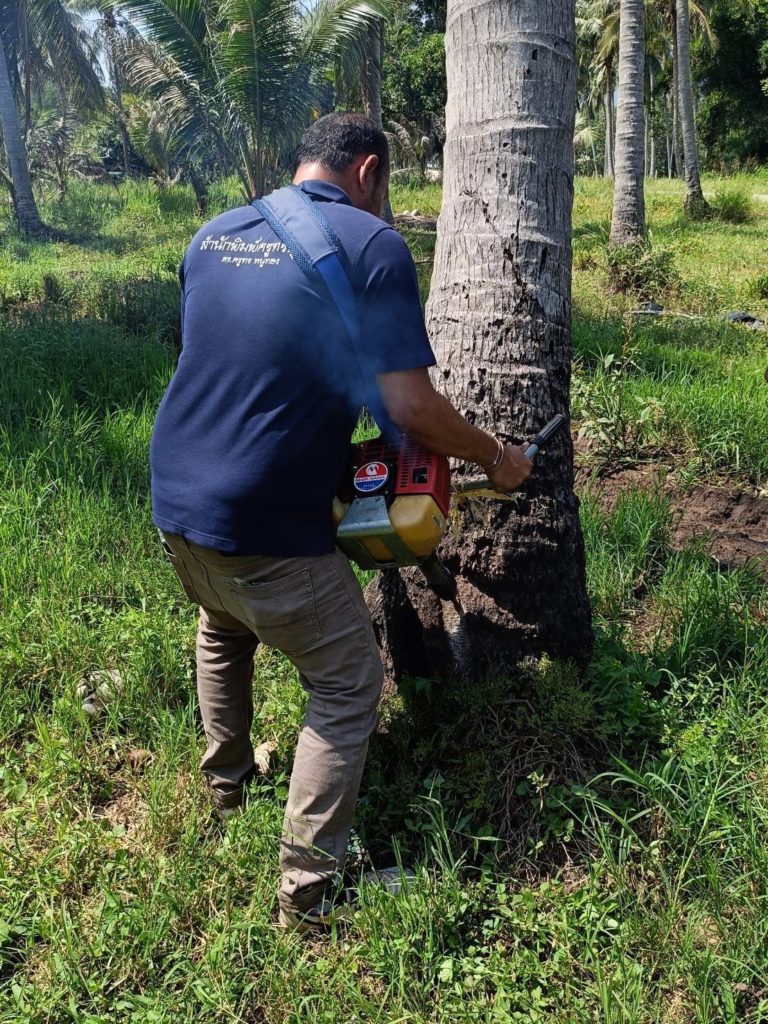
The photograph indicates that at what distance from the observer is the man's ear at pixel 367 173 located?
2.33 meters

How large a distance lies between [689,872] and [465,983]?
701 millimetres

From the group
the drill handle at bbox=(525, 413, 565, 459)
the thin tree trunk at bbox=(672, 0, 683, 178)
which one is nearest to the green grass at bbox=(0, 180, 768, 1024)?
the drill handle at bbox=(525, 413, 565, 459)

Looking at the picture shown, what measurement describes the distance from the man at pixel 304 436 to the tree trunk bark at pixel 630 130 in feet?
30.3

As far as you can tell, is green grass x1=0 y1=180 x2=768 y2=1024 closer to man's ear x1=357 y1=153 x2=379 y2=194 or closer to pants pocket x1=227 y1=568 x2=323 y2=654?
pants pocket x1=227 y1=568 x2=323 y2=654

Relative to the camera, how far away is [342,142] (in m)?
2.31

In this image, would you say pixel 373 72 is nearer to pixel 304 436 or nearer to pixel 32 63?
pixel 304 436

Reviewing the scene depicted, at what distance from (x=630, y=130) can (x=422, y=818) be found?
1040cm

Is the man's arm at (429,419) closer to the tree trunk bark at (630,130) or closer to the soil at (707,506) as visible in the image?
the soil at (707,506)

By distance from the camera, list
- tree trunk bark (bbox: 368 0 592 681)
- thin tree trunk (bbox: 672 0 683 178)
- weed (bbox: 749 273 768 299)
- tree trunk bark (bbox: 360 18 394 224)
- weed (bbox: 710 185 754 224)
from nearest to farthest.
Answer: tree trunk bark (bbox: 368 0 592 681) → weed (bbox: 749 273 768 299) → tree trunk bark (bbox: 360 18 394 224) → weed (bbox: 710 185 754 224) → thin tree trunk (bbox: 672 0 683 178)

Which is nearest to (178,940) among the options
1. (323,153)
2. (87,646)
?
(87,646)

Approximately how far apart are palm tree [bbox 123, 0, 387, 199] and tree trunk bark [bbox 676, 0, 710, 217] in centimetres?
661

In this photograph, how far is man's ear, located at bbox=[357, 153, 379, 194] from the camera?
7.64ft

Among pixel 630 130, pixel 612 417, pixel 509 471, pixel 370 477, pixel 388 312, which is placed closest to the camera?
pixel 388 312

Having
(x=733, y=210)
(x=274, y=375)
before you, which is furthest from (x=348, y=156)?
(x=733, y=210)
